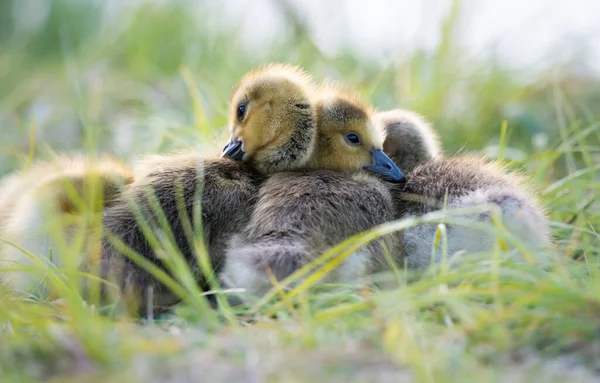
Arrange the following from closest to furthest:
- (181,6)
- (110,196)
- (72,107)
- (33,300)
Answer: (33,300) → (110,196) → (72,107) → (181,6)

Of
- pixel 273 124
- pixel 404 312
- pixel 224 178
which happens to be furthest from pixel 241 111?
pixel 404 312

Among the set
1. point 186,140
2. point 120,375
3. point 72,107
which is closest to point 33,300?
point 120,375

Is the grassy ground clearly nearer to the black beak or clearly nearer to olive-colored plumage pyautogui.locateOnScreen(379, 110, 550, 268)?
olive-colored plumage pyautogui.locateOnScreen(379, 110, 550, 268)

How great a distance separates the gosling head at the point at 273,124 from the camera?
9.32 ft

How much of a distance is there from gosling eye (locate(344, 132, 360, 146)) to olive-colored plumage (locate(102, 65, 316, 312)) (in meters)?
0.13

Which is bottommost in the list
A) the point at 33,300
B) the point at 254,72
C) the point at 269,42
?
the point at 33,300

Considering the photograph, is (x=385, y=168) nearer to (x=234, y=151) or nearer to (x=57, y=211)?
(x=234, y=151)

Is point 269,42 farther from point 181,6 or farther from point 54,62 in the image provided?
point 54,62

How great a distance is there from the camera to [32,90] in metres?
5.55

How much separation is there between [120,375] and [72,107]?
3728 millimetres

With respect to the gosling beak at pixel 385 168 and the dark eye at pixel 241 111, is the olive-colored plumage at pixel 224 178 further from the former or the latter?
the gosling beak at pixel 385 168

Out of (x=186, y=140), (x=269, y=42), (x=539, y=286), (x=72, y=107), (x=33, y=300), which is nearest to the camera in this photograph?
(x=539, y=286)

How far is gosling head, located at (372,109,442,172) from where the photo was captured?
10.4ft

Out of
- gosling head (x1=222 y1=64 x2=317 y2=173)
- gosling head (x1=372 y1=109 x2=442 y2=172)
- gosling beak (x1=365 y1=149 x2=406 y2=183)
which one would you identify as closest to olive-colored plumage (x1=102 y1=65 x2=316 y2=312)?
gosling head (x1=222 y1=64 x2=317 y2=173)
